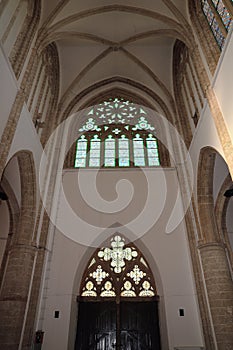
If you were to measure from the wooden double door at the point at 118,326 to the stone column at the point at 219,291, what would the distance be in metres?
2.23

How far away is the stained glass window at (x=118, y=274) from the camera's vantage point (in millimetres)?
8914

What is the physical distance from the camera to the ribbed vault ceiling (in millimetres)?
8992

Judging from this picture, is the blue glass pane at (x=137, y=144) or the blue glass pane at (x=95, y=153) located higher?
the blue glass pane at (x=137, y=144)

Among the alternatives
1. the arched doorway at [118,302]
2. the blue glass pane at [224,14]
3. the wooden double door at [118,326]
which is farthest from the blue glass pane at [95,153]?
the blue glass pane at [224,14]

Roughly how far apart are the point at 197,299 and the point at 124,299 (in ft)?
7.62

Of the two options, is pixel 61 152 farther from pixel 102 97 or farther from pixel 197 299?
pixel 197 299

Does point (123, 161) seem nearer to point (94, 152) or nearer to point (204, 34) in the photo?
point (94, 152)

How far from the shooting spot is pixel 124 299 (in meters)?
8.79

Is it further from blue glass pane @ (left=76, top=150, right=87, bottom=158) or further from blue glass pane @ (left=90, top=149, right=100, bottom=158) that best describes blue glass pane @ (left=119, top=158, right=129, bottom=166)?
blue glass pane @ (left=76, top=150, right=87, bottom=158)

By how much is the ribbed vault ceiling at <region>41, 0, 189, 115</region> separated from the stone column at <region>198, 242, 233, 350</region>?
6698 millimetres

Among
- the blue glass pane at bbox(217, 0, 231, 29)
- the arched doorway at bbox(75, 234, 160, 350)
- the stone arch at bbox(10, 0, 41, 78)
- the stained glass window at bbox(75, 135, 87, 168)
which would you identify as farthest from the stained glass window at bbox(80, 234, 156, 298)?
the blue glass pane at bbox(217, 0, 231, 29)

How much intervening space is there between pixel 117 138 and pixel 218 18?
6.29 m

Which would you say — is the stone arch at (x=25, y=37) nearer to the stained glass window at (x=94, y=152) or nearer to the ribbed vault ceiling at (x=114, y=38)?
the ribbed vault ceiling at (x=114, y=38)

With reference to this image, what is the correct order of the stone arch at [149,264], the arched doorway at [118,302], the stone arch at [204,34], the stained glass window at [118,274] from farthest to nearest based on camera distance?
the stained glass window at [118,274]
the arched doorway at [118,302]
the stone arch at [149,264]
the stone arch at [204,34]
